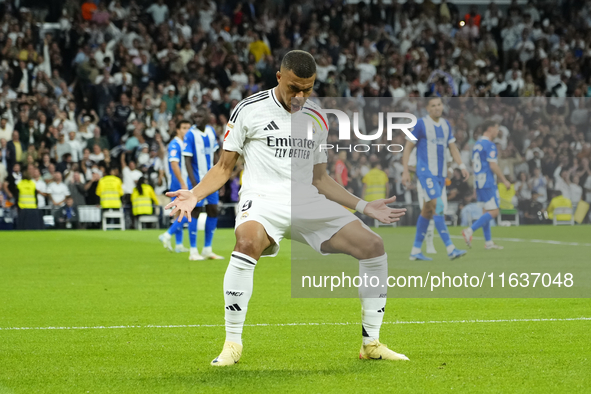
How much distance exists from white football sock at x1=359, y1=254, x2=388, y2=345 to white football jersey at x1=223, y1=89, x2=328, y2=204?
0.66 metres

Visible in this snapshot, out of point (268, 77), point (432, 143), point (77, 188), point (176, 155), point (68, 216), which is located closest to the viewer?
point (432, 143)

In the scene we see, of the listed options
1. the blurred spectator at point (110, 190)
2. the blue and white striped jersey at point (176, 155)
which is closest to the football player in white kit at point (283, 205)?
the blue and white striped jersey at point (176, 155)

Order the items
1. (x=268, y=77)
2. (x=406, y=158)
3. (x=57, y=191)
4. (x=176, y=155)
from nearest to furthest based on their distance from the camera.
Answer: (x=406, y=158)
(x=176, y=155)
(x=57, y=191)
(x=268, y=77)

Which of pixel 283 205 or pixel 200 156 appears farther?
pixel 200 156

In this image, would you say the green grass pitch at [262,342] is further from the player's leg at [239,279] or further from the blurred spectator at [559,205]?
the blurred spectator at [559,205]

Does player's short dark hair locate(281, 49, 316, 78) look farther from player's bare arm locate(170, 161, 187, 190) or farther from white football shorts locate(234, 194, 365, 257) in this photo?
player's bare arm locate(170, 161, 187, 190)

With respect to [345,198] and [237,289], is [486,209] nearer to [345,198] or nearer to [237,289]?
[345,198]

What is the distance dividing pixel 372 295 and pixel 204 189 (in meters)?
1.34

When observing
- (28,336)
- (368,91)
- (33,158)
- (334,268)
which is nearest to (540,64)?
(368,91)

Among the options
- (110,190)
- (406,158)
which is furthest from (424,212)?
(110,190)

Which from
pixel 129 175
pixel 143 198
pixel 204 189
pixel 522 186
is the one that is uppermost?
pixel 204 189

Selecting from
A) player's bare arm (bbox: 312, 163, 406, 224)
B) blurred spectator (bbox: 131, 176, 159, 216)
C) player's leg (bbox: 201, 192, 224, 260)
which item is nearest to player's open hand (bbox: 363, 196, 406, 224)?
player's bare arm (bbox: 312, 163, 406, 224)

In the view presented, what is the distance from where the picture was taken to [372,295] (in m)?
5.91

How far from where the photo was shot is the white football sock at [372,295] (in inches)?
231
